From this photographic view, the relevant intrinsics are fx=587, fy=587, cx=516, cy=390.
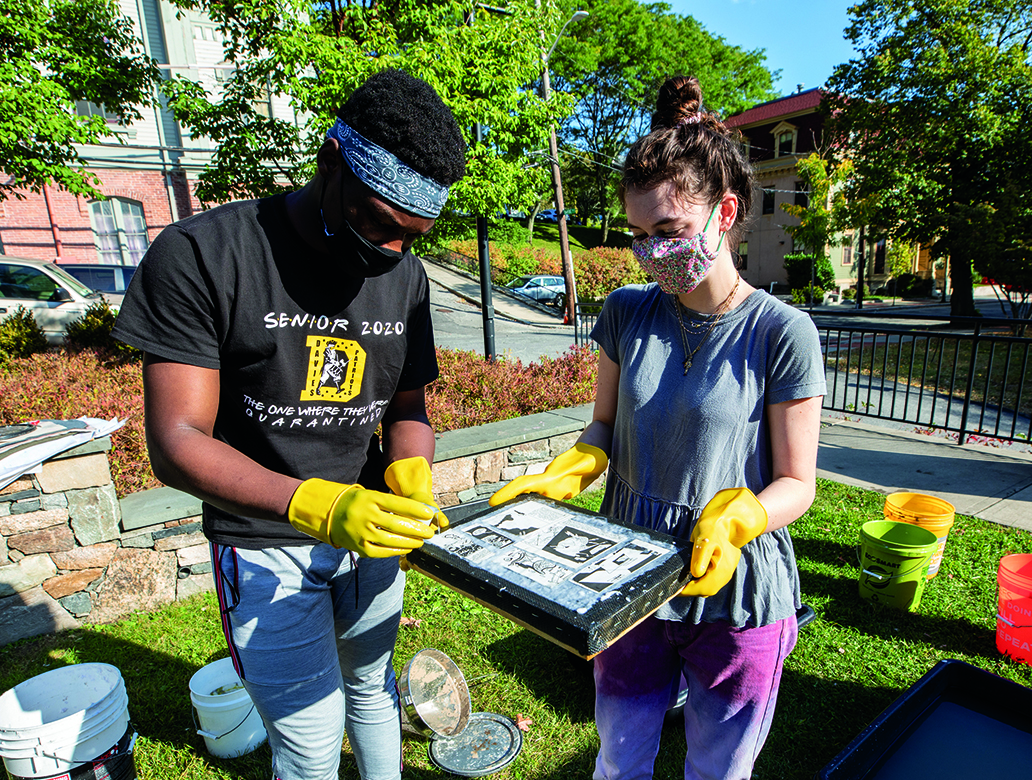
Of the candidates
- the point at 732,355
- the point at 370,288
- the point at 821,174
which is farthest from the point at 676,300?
the point at 821,174

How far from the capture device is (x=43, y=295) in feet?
33.7

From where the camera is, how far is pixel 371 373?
1.75 meters

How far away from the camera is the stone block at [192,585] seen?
11.9ft

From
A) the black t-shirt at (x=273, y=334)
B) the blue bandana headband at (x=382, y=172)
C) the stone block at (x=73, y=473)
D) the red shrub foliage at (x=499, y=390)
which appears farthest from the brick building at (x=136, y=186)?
the blue bandana headband at (x=382, y=172)

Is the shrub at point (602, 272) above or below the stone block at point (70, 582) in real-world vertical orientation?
above

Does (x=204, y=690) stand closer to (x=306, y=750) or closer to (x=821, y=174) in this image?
(x=306, y=750)

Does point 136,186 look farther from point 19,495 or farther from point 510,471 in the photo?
point 510,471

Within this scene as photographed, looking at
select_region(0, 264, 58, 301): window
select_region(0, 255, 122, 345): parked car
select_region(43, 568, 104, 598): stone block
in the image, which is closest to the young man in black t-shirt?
select_region(43, 568, 104, 598): stone block

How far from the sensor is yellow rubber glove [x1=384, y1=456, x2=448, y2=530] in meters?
1.76

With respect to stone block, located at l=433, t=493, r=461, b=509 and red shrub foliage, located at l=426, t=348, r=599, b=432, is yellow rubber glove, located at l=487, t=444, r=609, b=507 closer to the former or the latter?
stone block, located at l=433, t=493, r=461, b=509

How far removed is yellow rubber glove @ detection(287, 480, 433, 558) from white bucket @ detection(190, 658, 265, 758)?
5.20 ft

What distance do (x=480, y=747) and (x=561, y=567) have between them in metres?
1.65

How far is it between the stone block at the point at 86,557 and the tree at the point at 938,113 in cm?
1871

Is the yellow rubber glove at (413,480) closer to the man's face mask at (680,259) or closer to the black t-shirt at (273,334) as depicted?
the black t-shirt at (273,334)
